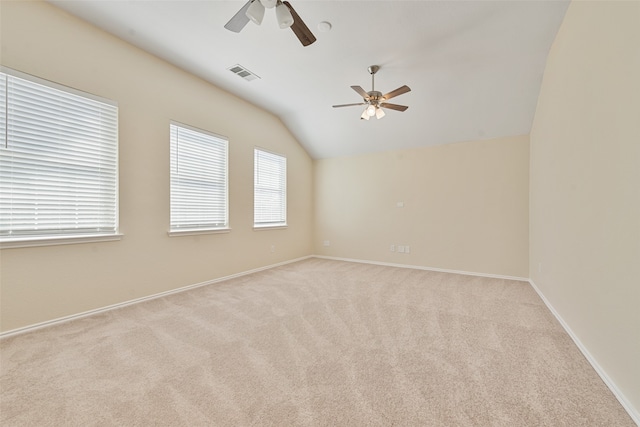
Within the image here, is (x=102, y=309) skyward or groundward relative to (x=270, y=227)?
groundward

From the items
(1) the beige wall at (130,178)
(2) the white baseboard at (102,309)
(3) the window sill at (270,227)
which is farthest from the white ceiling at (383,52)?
(2) the white baseboard at (102,309)

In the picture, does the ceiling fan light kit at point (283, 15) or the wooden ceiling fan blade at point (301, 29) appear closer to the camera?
the ceiling fan light kit at point (283, 15)

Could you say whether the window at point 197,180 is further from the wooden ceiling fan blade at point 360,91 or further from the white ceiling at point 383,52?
the wooden ceiling fan blade at point 360,91

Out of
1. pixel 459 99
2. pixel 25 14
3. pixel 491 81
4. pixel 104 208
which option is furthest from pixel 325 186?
pixel 25 14

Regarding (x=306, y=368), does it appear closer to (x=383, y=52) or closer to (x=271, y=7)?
(x=271, y=7)

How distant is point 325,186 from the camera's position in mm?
6562

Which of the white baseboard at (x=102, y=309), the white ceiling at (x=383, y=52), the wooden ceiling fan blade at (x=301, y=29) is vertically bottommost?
the white baseboard at (x=102, y=309)

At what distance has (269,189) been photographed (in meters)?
5.42

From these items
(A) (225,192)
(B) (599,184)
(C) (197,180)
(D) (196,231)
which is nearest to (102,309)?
(D) (196,231)

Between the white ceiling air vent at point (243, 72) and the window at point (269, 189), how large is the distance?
1346 mm

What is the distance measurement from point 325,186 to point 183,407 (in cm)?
541

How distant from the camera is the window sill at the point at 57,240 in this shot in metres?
2.44

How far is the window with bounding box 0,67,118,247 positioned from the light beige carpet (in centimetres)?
102

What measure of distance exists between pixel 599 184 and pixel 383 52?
2.60 meters
